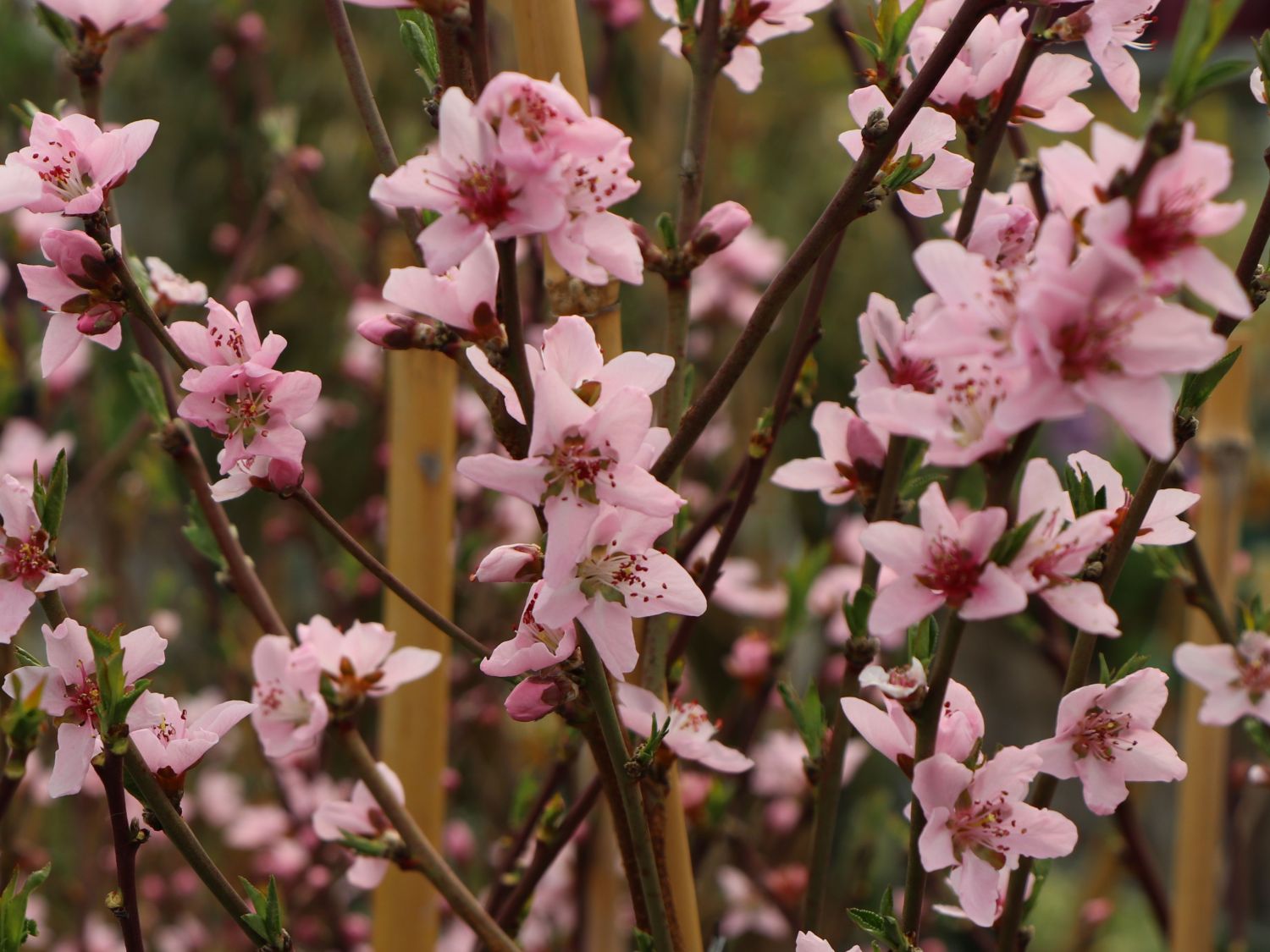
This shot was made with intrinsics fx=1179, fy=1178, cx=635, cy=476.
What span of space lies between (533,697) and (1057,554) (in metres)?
0.22

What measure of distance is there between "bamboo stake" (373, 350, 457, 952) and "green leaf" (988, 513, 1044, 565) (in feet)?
1.70

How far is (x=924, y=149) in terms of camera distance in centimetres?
55

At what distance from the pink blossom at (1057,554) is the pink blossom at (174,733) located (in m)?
0.34

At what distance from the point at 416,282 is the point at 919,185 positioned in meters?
0.24

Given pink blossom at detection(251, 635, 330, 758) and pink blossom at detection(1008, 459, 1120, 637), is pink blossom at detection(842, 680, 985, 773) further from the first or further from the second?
pink blossom at detection(251, 635, 330, 758)

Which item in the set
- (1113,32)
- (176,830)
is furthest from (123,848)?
(1113,32)

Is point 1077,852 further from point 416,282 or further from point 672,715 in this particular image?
point 416,282

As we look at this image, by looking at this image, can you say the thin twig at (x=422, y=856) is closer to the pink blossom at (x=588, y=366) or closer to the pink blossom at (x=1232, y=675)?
the pink blossom at (x=588, y=366)

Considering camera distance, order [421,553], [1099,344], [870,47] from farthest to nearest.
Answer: [421,553] < [870,47] < [1099,344]

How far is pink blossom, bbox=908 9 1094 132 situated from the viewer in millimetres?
555

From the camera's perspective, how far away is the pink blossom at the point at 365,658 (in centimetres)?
66

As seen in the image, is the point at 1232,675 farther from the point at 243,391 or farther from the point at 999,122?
the point at 243,391

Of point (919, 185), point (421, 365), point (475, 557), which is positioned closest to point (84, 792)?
A: point (475, 557)

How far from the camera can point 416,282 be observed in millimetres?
470
